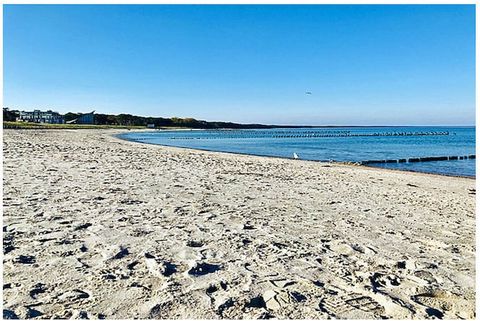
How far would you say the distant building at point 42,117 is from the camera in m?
124

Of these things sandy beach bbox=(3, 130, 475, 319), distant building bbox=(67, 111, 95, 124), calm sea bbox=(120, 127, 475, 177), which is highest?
distant building bbox=(67, 111, 95, 124)

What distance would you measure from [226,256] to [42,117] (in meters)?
139

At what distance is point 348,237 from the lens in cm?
506

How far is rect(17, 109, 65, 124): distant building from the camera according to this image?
124 metres

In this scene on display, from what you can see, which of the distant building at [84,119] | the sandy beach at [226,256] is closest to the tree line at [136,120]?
the distant building at [84,119]

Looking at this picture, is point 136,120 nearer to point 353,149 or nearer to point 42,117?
point 42,117

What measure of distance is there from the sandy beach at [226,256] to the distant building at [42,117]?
434 ft

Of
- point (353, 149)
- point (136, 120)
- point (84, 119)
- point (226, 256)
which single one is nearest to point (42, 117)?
point (84, 119)

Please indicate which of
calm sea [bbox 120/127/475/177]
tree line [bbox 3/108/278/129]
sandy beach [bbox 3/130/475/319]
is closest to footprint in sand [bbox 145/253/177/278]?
sandy beach [bbox 3/130/475/319]

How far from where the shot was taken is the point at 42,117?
124 metres

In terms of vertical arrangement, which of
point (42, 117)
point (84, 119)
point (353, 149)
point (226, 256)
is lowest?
point (353, 149)

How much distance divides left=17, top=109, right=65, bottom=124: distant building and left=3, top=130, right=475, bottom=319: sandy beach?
132404 mm

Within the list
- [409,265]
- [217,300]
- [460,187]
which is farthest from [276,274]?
[460,187]

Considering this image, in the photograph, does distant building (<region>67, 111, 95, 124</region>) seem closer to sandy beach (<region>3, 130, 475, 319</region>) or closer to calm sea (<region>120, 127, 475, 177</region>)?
calm sea (<region>120, 127, 475, 177</region>)
